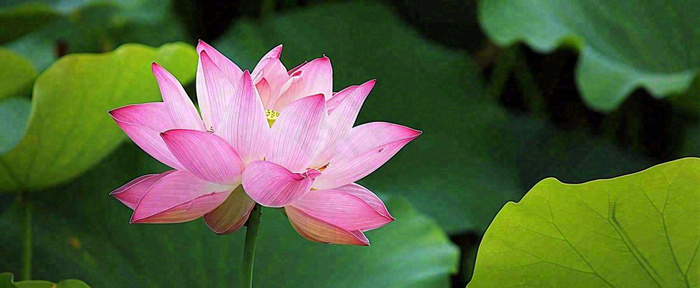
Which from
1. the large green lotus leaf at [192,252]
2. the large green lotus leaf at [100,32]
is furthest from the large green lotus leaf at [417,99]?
the large green lotus leaf at [192,252]

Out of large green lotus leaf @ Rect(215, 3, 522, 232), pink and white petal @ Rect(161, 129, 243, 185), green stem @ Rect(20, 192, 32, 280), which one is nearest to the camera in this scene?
pink and white petal @ Rect(161, 129, 243, 185)

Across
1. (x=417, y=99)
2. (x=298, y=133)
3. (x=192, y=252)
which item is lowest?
(x=417, y=99)

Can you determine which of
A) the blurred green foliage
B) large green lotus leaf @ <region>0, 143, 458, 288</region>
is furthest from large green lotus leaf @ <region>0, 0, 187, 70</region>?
large green lotus leaf @ <region>0, 143, 458, 288</region>

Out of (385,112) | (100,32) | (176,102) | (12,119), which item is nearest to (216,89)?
(176,102)

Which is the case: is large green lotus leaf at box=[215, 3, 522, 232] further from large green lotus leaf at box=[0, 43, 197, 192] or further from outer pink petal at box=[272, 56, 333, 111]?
outer pink petal at box=[272, 56, 333, 111]

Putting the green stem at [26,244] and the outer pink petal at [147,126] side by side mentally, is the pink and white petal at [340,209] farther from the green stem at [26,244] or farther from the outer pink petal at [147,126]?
the green stem at [26,244]

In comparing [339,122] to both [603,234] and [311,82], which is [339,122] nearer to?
[311,82]
